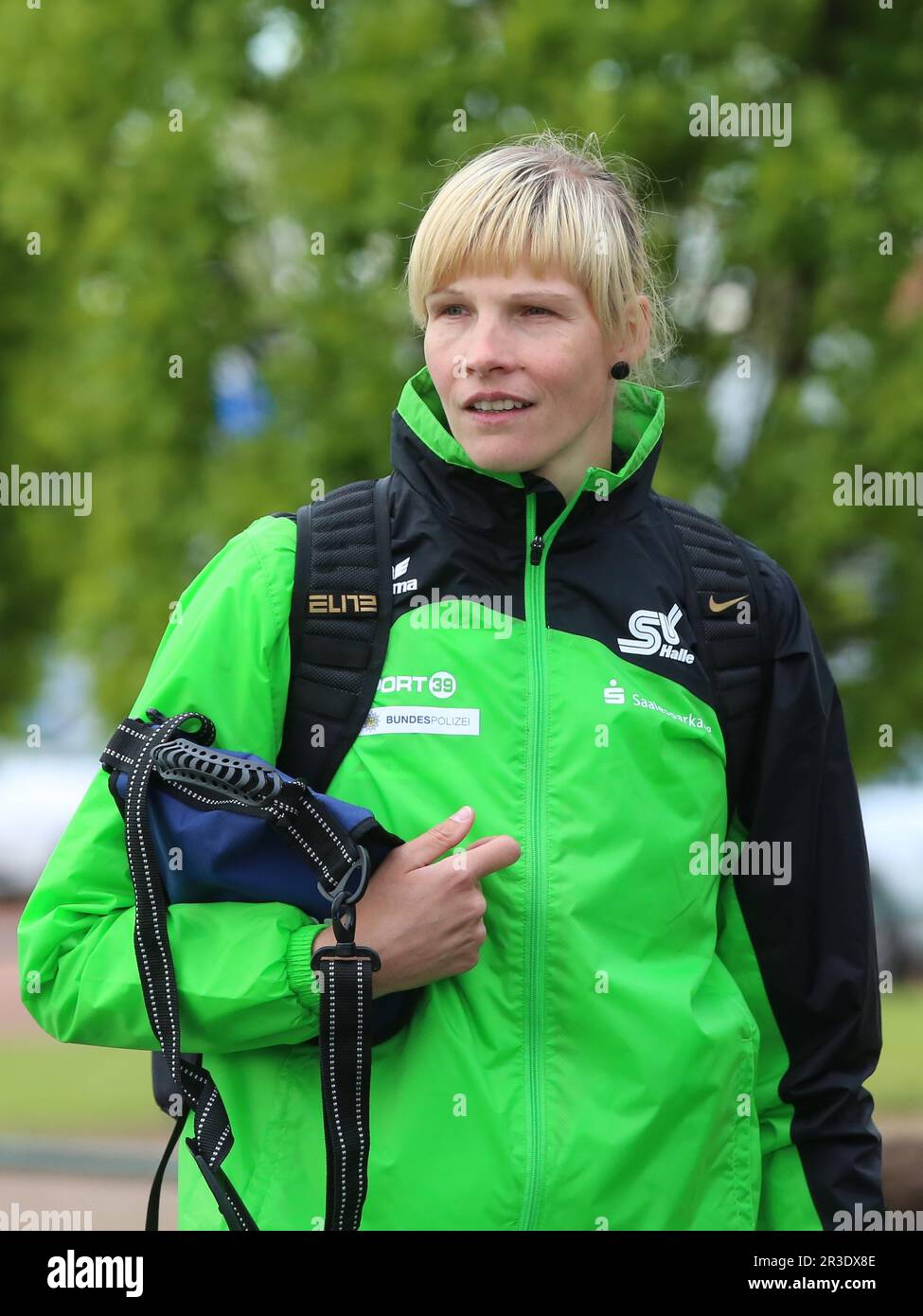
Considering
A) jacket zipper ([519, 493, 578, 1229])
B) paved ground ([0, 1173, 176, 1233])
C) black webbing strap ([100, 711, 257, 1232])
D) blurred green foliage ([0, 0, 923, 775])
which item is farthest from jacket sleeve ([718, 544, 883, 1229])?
blurred green foliage ([0, 0, 923, 775])

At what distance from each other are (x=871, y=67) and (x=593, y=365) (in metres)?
5.40

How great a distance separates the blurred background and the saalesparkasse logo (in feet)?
14.6

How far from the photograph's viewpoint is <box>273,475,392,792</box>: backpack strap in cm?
228

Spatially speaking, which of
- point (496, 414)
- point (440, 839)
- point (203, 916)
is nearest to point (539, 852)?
point (440, 839)

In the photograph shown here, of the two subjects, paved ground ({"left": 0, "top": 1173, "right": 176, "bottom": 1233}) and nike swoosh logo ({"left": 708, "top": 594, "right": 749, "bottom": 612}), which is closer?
nike swoosh logo ({"left": 708, "top": 594, "right": 749, "bottom": 612})

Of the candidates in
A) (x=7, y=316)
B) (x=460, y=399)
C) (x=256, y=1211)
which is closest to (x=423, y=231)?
(x=460, y=399)

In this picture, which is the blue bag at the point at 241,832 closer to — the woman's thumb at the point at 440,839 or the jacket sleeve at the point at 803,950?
the woman's thumb at the point at 440,839

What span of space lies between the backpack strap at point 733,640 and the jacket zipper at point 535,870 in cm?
26

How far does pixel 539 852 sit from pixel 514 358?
70cm

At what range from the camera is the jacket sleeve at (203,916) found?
215cm

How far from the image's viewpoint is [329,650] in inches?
90.1

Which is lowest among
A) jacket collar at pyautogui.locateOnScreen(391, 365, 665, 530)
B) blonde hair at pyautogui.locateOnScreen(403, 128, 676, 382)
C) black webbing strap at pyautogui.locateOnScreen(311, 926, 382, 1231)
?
black webbing strap at pyautogui.locateOnScreen(311, 926, 382, 1231)

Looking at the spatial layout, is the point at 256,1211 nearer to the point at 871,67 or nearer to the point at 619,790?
the point at 619,790

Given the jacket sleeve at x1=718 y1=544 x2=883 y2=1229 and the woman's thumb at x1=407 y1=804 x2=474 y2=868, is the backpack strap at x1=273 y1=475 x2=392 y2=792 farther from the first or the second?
the jacket sleeve at x1=718 y1=544 x2=883 y2=1229
